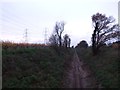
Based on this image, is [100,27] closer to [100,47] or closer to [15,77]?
[100,47]

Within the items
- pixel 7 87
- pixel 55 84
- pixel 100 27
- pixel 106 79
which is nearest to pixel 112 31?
pixel 100 27

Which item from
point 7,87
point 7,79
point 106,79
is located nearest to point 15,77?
point 7,79

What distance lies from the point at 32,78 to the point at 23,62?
4762 mm

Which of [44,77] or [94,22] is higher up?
[94,22]

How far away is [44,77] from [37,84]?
7.09 feet

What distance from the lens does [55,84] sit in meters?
16.4

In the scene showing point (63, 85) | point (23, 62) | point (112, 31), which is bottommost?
point (63, 85)

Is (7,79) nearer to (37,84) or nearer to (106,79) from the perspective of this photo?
(37,84)

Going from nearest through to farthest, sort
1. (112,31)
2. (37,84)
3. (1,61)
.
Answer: (37,84)
(1,61)
(112,31)

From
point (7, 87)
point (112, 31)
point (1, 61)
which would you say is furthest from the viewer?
point (112, 31)

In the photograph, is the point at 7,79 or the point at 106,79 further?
the point at 106,79

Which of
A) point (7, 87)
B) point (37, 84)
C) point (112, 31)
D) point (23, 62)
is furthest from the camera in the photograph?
point (112, 31)

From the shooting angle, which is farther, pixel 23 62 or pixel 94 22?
pixel 94 22

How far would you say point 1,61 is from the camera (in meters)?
19.2
